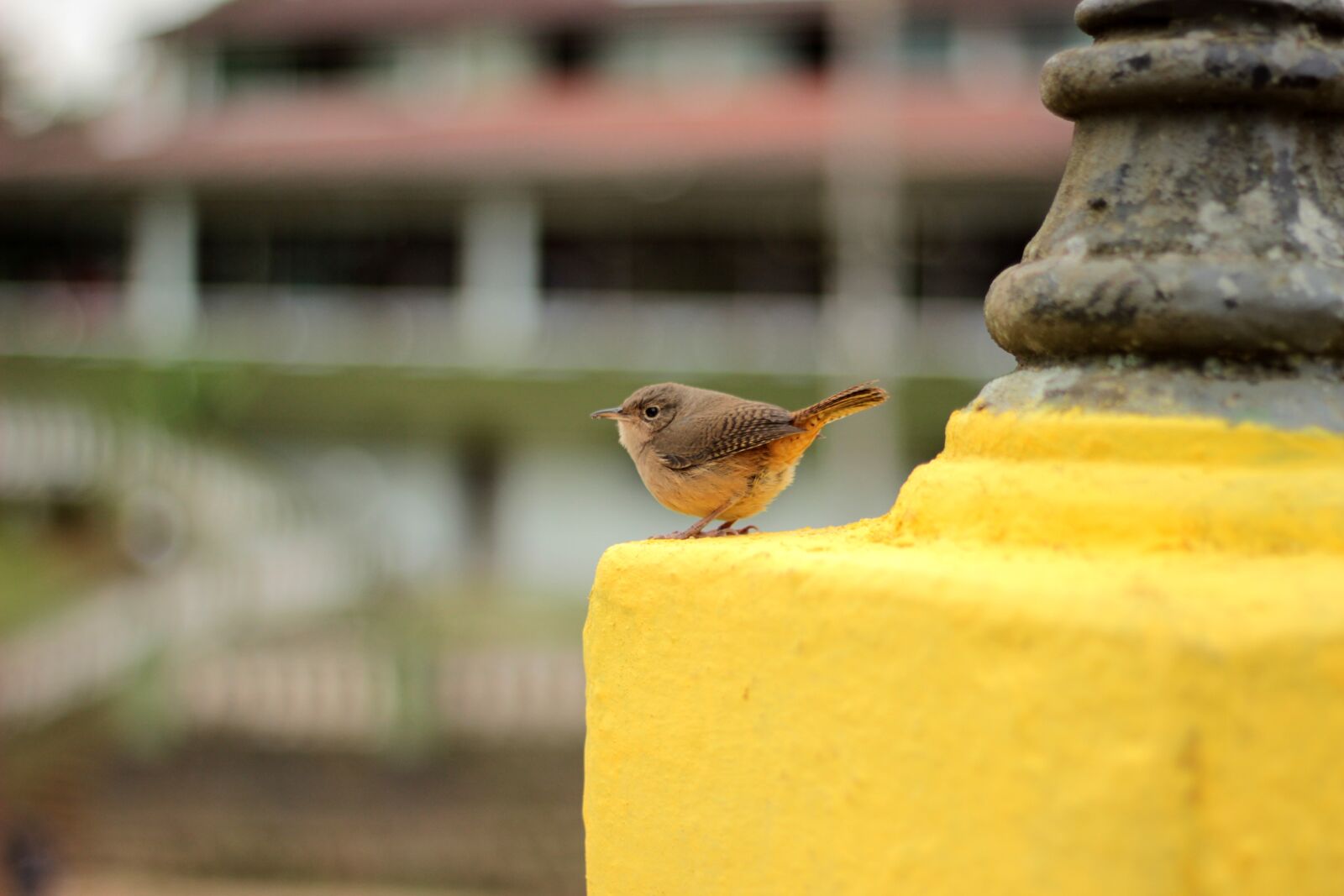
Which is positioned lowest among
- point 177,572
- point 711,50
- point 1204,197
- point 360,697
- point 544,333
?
point 360,697

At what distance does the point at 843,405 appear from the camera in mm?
2822

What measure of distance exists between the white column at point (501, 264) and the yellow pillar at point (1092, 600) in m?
17.6

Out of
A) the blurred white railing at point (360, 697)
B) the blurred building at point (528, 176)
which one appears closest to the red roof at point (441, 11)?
the blurred building at point (528, 176)

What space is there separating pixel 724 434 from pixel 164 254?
1925 cm

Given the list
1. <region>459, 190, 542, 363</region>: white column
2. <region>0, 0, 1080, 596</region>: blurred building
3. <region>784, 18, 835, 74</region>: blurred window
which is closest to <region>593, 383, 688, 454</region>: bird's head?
<region>0, 0, 1080, 596</region>: blurred building

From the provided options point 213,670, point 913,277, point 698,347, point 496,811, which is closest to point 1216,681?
point 496,811

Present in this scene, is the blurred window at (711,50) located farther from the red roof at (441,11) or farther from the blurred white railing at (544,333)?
the blurred white railing at (544,333)

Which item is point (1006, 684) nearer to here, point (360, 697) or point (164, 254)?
point (360, 697)

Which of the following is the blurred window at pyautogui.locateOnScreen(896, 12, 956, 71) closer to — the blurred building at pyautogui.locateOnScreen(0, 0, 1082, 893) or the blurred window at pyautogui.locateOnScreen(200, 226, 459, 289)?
the blurred building at pyautogui.locateOnScreen(0, 0, 1082, 893)

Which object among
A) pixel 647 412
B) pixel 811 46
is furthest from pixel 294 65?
pixel 647 412

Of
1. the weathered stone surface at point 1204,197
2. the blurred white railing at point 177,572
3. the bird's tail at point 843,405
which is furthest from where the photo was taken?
the blurred white railing at point 177,572

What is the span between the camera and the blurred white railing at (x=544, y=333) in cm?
1816

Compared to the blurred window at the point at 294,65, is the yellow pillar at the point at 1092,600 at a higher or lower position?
lower

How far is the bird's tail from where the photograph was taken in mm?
2654
